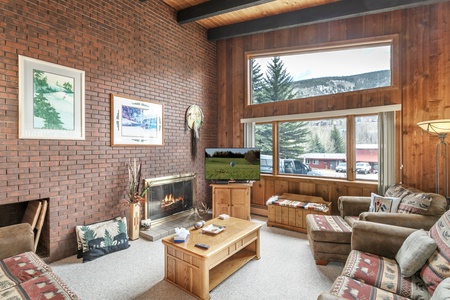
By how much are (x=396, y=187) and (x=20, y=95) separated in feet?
16.1

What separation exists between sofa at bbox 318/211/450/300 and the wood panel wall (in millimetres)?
1873

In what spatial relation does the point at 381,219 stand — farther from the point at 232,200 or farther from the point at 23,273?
the point at 23,273

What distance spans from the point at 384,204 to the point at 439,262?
1.46 meters

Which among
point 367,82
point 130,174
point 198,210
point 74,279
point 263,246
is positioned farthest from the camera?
point 198,210

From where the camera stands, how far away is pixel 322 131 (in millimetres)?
4273

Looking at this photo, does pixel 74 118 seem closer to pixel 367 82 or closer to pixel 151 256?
pixel 151 256

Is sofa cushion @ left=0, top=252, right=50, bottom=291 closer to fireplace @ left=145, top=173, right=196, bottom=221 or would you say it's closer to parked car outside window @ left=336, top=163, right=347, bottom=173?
fireplace @ left=145, top=173, right=196, bottom=221

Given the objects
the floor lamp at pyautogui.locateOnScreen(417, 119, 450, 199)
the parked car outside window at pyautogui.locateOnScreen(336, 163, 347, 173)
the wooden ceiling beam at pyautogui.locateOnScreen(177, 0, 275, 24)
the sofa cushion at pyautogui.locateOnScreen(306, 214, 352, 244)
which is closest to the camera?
the sofa cushion at pyautogui.locateOnScreen(306, 214, 352, 244)

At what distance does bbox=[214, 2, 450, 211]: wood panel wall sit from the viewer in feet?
11.1

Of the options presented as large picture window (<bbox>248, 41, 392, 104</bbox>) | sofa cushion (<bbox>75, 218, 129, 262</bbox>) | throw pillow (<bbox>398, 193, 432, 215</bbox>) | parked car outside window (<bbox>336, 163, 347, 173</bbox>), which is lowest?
sofa cushion (<bbox>75, 218, 129, 262</bbox>)

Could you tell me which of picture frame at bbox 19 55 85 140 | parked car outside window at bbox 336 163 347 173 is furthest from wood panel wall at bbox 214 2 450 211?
picture frame at bbox 19 55 85 140

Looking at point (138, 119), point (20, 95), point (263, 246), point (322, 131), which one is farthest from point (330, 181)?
point (20, 95)

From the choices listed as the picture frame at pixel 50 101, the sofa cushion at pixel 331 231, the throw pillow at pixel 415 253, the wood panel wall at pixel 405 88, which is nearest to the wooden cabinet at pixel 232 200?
the wood panel wall at pixel 405 88

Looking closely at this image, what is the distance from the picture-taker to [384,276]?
1777 millimetres
